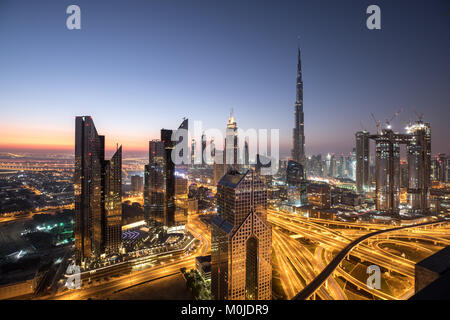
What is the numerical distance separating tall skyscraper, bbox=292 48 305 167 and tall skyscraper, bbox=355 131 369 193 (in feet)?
49.6

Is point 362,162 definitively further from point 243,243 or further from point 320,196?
point 243,243

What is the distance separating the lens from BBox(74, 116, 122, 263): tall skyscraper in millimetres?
18578

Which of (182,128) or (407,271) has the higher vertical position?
(182,128)

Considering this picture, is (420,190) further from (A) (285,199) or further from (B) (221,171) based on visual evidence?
(B) (221,171)

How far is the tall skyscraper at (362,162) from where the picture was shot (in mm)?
51750

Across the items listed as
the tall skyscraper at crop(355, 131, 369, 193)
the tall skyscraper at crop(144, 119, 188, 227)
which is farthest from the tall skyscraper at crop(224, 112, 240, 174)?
the tall skyscraper at crop(355, 131, 369, 193)

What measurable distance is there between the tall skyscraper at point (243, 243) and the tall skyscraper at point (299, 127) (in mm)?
55321

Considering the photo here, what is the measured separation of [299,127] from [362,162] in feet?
65.2

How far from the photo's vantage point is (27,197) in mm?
33719

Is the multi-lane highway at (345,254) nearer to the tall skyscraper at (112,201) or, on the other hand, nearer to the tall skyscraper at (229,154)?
the tall skyscraper at (112,201)

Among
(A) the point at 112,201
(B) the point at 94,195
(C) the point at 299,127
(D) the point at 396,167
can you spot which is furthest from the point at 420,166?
(B) the point at 94,195

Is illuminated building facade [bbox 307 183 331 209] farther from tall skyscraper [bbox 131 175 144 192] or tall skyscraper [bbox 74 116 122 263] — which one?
tall skyscraper [bbox 131 175 144 192]

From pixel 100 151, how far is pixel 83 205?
528 cm
